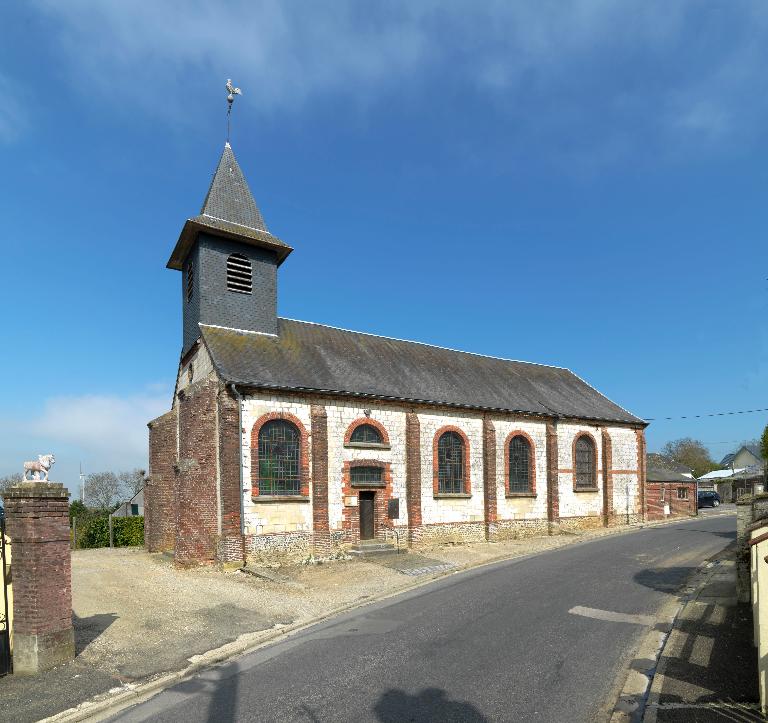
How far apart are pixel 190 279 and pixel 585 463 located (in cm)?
1968

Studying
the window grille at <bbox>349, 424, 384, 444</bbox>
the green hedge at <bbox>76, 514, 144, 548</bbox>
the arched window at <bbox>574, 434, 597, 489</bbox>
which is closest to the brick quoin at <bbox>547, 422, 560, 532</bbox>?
the arched window at <bbox>574, 434, 597, 489</bbox>

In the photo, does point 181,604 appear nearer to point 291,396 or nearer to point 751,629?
point 291,396

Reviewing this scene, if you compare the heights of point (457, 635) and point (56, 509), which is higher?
point (56, 509)

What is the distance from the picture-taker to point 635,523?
27.9 m

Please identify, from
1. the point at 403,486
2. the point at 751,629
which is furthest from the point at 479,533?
the point at 751,629

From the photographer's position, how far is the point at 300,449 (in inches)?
690

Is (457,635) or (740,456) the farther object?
(740,456)

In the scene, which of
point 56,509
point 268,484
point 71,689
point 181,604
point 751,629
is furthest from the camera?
point 268,484

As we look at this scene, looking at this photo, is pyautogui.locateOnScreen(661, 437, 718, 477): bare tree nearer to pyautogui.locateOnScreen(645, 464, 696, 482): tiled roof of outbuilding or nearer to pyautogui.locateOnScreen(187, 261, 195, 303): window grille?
pyautogui.locateOnScreen(645, 464, 696, 482): tiled roof of outbuilding

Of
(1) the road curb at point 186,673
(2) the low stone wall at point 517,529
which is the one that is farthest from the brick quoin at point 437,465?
(1) the road curb at point 186,673

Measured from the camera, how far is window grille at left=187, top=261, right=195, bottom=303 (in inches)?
782

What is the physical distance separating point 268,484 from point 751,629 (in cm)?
1245

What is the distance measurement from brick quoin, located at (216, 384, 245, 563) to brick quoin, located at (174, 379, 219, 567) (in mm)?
299

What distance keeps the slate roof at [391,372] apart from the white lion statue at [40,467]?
8.21 metres
